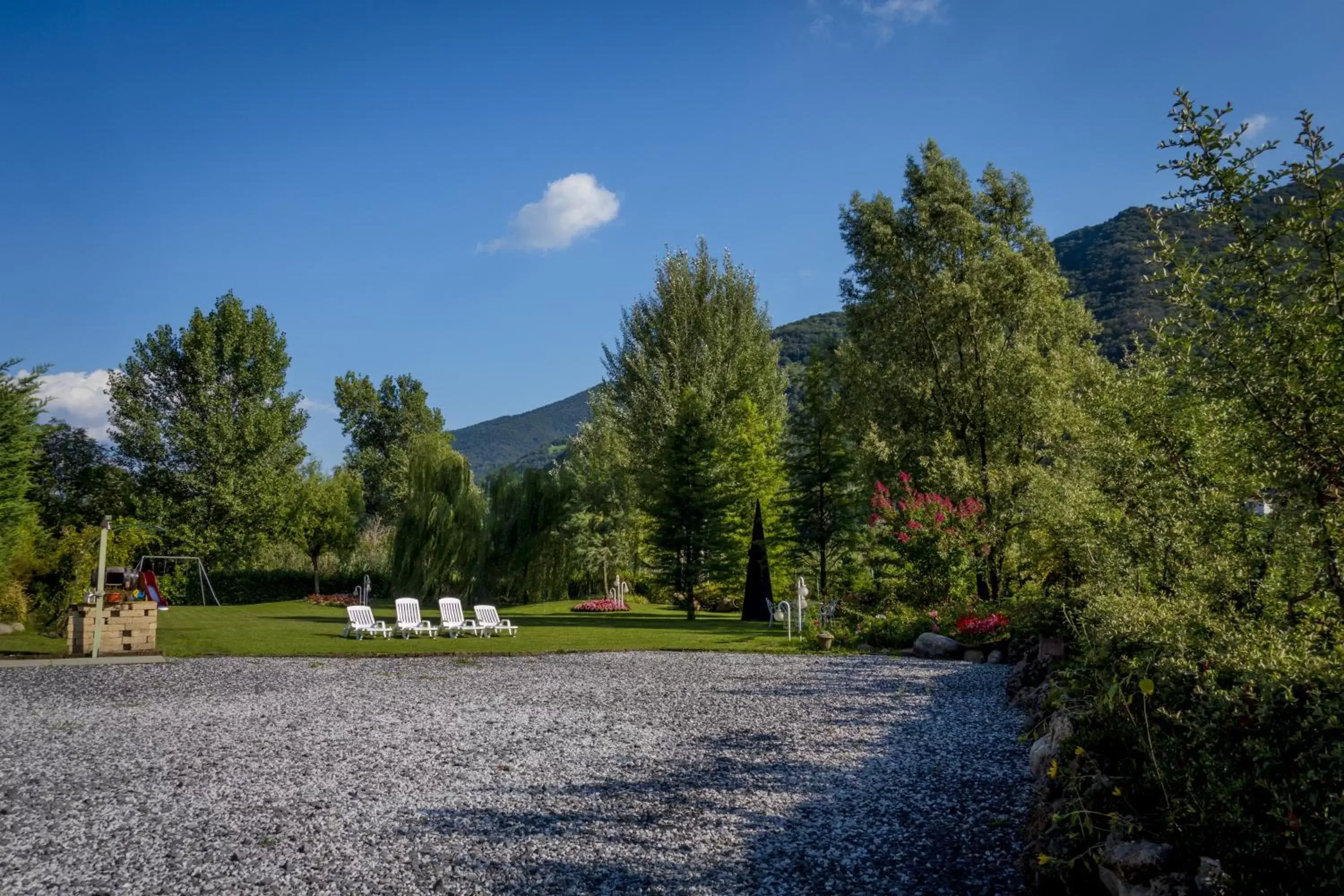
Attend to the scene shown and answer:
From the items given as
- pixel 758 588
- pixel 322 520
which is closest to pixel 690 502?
pixel 758 588

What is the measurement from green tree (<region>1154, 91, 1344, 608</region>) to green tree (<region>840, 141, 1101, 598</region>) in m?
15.6

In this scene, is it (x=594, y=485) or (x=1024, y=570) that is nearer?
(x=1024, y=570)

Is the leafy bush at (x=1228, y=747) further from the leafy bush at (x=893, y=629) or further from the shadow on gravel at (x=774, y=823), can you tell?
the leafy bush at (x=893, y=629)

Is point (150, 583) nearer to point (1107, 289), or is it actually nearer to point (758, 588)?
point (758, 588)

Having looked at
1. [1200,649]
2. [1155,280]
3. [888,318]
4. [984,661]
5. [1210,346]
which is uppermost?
[888,318]

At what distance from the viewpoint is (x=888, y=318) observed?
872 inches

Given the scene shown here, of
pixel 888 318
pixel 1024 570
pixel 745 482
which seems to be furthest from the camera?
pixel 745 482

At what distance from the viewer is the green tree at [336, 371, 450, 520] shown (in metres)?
55.1

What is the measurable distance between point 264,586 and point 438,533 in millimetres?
14000

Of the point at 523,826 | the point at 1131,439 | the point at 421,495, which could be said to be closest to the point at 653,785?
the point at 523,826

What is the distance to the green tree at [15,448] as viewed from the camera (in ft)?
51.2

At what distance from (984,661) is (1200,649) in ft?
28.4

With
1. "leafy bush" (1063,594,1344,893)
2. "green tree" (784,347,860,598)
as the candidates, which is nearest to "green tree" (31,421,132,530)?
"green tree" (784,347,860,598)

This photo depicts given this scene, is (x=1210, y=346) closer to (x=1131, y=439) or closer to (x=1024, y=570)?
(x=1131, y=439)
